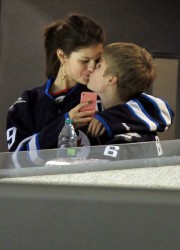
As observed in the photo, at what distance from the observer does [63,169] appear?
41 cm

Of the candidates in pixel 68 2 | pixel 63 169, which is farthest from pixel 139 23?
pixel 63 169

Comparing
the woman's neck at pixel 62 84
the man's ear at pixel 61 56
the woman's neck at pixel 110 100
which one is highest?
the man's ear at pixel 61 56

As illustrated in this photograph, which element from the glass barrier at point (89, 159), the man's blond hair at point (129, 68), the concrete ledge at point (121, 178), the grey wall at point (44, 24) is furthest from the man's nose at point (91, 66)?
the grey wall at point (44, 24)

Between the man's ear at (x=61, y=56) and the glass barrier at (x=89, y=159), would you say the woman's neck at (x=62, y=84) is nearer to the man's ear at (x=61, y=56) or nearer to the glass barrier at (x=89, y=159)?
the man's ear at (x=61, y=56)

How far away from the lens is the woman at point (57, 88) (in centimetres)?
165

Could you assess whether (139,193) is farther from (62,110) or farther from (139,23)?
(139,23)

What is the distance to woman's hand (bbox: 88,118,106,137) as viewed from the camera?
157cm

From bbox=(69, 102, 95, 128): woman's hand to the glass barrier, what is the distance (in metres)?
1.05

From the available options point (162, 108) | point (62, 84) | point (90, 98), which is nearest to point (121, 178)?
point (162, 108)

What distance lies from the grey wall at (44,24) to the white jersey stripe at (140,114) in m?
3.99

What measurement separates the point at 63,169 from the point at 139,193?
0.08 m

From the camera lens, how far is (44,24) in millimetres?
5574

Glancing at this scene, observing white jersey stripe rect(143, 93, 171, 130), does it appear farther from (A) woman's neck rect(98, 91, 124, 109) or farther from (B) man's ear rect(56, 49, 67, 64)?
(B) man's ear rect(56, 49, 67, 64)

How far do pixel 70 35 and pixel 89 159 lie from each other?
143 centimetres
